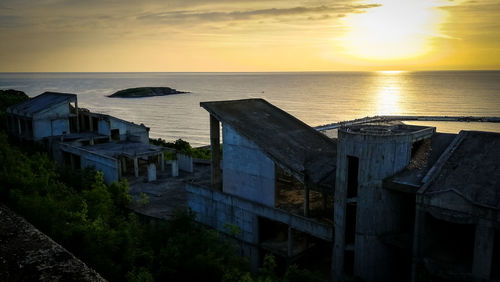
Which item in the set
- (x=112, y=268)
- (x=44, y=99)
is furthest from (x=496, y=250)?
(x=44, y=99)

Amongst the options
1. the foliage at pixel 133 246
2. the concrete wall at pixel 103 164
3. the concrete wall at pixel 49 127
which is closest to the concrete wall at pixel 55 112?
the concrete wall at pixel 49 127

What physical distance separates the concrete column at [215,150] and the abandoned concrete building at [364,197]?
7 centimetres

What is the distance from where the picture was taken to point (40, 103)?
47812 mm

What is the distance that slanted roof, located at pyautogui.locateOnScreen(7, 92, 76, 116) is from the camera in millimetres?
44759

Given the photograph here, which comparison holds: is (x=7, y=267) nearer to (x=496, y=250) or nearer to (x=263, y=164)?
(x=263, y=164)

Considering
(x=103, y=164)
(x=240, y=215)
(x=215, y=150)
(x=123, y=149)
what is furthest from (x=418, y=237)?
(x=123, y=149)

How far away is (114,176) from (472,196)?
2941 centimetres

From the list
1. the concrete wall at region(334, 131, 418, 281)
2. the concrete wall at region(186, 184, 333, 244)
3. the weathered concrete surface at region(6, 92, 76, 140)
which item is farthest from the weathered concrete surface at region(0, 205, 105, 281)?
the weathered concrete surface at region(6, 92, 76, 140)

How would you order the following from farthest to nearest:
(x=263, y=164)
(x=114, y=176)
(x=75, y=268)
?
(x=114, y=176), (x=263, y=164), (x=75, y=268)

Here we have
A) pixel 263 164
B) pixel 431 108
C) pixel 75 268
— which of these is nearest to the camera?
pixel 75 268

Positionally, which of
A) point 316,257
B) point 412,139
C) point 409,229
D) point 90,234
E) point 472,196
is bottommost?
point 316,257

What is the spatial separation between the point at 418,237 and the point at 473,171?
3.58 m

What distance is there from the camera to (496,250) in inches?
657

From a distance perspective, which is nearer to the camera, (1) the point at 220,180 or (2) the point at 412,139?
(2) the point at 412,139
